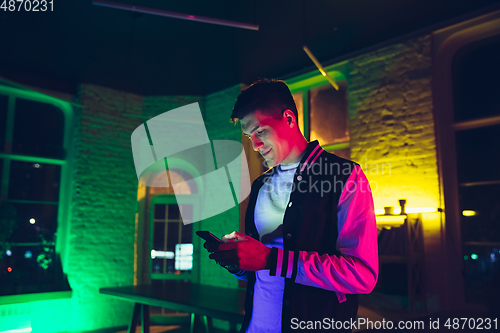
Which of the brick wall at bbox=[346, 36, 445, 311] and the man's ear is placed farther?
the brick wall at bbox=[346, 36, 445, 311]

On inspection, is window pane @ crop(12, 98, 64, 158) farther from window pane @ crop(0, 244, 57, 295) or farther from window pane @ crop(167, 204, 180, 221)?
window pane @ crop(167, 204, 180, 221)

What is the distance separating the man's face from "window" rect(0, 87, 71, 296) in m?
5.11

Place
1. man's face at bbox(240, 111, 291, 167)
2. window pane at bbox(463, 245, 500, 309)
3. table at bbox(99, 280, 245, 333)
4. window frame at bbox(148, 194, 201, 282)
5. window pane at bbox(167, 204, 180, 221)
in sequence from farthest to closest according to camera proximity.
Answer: window pane at bbox(167, 204, 180, 221), window frame at bbox(148, 194, 201, 282), window pane at bbox(463, 245, 500, 309), table at bbox(99, 280, 245, 333), man's face at bbox(240, 111, 291, 167)

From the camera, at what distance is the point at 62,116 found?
611 centimetres

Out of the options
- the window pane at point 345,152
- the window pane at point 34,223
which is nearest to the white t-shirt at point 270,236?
the window pane at point 345,152

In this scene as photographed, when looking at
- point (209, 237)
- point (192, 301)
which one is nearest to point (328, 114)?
point (192, 301)

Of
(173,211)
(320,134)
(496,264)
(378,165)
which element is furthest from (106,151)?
(496,264)

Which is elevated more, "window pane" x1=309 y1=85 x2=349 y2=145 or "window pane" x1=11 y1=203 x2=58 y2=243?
"window pane" x1=309 y1=85 x2=349 y2=145

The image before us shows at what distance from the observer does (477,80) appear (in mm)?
4012

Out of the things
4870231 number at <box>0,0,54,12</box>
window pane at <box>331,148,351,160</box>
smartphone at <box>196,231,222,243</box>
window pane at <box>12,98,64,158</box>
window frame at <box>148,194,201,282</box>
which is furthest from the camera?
window frame at <box>148,194,201,282</box>

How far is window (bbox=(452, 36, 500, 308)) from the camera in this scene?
375 cm

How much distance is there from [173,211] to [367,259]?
5.83m

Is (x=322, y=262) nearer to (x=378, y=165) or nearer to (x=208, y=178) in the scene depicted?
(x=378, y=165)

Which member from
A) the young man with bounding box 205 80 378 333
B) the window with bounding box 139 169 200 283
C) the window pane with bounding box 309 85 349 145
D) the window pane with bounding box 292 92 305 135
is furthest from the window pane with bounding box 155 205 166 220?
the young man with bounding box 205 80 378 333
